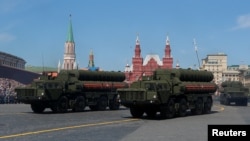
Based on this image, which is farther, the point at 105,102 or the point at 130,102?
the point at 105,102

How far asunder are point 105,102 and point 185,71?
7.96 meters

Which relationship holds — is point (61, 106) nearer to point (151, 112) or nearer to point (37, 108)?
point (37, 108)

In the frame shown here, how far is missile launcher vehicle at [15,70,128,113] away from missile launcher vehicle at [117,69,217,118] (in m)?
6.02

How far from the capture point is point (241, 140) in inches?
335

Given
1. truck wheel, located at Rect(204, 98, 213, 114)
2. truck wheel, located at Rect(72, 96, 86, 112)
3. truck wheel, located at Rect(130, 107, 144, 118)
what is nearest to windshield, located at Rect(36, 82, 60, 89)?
truck wheel, located at Rect(72, 96, 86, 112)

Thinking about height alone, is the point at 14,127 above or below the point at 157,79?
below

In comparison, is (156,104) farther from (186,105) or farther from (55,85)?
(55,85)

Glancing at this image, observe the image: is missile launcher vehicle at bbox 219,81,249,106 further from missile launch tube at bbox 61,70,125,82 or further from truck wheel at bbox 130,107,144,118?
truck wheel at bbox 130,107,144,118

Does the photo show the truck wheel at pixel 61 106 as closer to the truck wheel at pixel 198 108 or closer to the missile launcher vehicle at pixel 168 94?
the missile launcher vehicle at pixel 168 94

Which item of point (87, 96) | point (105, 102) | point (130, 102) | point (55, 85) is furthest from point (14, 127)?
point (105, 102)

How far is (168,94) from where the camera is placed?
24.6 meters

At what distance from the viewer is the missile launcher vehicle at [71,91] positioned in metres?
27.8

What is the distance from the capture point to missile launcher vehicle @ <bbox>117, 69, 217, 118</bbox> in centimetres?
2330

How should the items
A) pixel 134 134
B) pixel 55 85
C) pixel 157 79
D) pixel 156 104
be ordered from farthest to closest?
1. pixel 55 85
2. pixel 157 79
3. pixel 156 104
4. pixel 134 134
